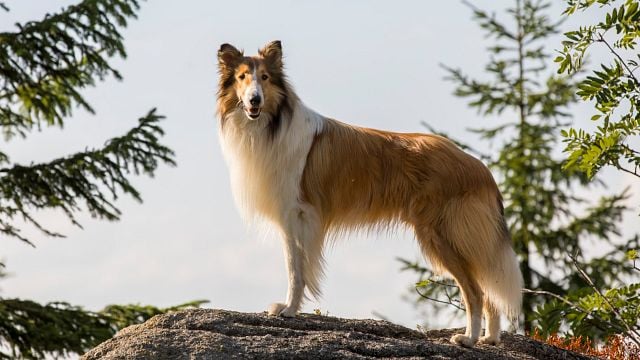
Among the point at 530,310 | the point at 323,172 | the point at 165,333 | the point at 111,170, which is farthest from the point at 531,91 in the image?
the point at 165,333

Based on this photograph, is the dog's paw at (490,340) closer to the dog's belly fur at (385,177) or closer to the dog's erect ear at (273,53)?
the dog's belly fur at (385,177)

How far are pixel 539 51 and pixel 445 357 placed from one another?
11448 mm

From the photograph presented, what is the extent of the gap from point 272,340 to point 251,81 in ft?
7.05

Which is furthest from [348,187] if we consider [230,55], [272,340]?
[272,340]

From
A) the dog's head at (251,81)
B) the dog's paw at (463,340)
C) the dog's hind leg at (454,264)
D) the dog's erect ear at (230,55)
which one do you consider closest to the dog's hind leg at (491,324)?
the dog's hind leg at (454,264)

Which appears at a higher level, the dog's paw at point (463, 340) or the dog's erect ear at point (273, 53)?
the dog's erect ear at point (273, 53)

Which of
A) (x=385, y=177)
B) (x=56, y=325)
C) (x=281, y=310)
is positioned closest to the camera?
(x=281, y=310)

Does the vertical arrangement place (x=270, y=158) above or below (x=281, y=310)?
above

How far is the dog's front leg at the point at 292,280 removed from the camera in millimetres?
7707

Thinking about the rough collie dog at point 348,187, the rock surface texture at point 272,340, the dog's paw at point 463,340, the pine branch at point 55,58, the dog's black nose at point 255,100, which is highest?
the pine branch at point 55,58

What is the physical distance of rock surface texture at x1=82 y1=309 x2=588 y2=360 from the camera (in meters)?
6.64

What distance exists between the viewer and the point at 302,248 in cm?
792

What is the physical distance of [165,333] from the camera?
6848 millimetres

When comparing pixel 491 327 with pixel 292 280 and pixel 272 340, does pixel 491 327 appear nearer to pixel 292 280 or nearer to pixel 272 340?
pixel 292 280
